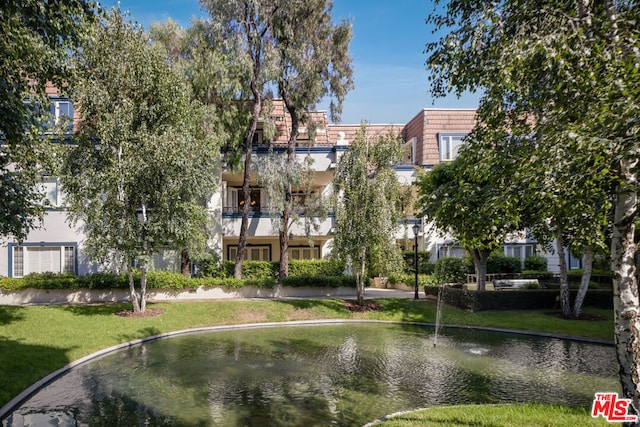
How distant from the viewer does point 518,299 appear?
74.4 feet

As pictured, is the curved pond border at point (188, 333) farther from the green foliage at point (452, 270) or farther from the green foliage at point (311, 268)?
the green foliage at point (452, 270)

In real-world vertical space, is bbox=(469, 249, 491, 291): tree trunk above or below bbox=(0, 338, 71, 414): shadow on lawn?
above

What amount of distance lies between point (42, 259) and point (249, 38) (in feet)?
61.3

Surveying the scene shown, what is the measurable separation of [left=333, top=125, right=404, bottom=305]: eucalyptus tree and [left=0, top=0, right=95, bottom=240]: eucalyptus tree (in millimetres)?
13239

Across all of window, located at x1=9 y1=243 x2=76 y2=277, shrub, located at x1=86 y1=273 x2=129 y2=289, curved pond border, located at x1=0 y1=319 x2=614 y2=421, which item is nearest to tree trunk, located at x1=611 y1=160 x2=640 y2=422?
curved pond border, located at x1=0 y1=319 x2=614 y2=421

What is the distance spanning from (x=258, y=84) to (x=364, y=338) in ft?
53.1

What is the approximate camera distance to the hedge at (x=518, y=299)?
22.3 meters

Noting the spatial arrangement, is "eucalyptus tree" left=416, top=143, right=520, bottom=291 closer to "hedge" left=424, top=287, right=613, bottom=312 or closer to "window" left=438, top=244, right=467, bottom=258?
"hedge" left=424, top=287, right=613, bottom=312

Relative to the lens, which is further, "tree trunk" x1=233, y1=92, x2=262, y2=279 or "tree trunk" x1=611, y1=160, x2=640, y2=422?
"tree trunk" x1=233, y1=92, x2=262, y2=279

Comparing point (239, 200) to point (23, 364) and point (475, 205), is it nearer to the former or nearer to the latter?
point (23, 364)

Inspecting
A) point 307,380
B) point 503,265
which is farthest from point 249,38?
point 503,265

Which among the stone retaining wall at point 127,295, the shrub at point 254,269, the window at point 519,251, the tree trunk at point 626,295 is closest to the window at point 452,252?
the window at point 519,251

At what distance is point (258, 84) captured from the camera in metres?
25.3

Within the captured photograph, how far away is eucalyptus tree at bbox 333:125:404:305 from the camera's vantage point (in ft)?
A: 71.3
